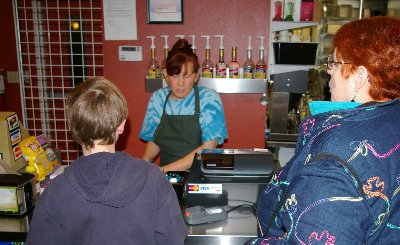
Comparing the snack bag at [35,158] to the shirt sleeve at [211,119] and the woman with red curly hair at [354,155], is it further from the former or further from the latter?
the woman with red curly hair at [354,155]

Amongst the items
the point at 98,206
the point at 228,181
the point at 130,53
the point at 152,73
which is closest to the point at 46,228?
the point at 98,206

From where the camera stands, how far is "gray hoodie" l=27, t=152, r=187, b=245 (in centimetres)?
120

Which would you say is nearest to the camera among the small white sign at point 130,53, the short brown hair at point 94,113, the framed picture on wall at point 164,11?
the short brown hair at point 94,113

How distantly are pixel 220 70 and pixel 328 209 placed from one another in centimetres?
215

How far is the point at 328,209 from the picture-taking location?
0.90m

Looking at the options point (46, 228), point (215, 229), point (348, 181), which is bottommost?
point (215, 229)

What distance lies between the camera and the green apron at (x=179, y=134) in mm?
2574

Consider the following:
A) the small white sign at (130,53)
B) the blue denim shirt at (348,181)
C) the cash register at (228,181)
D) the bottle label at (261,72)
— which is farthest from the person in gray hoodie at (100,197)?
the small white sign at (130,53)

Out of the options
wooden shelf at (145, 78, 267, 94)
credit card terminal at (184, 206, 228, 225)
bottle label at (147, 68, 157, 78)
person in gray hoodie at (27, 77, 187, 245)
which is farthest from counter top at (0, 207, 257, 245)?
bottle label at (147, 68, 157, 78)

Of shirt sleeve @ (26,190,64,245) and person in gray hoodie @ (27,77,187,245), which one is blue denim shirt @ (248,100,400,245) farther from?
shirt sleeve @ (26,190,64,245)

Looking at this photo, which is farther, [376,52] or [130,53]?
[130,53]

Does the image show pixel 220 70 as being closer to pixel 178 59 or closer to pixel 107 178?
pixel 178 59

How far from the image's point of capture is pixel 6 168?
1.80m

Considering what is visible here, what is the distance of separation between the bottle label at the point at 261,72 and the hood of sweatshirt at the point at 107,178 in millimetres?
1875
